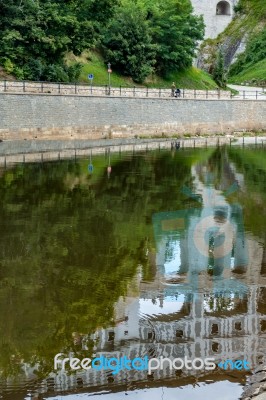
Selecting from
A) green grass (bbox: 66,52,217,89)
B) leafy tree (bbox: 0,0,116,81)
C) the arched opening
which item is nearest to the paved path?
green grass (bbox: 66,52,217,89)

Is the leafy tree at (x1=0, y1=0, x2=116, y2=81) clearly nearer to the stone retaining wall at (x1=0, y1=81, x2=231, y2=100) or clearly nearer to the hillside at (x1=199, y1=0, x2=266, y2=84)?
the stone retaining wall at (x1=0, y1=81, x2=231, y2=100)

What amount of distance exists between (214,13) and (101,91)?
39.9m

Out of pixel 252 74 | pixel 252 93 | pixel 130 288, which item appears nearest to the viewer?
pixel 130 288

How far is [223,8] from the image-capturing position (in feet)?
269

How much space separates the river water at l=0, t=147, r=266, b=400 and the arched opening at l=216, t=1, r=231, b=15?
6147cm

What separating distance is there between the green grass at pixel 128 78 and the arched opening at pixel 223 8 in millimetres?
23408

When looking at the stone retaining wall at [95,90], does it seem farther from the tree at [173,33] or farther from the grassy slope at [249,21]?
the grassy slope at [249,21]

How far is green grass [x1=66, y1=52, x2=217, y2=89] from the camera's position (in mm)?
49969

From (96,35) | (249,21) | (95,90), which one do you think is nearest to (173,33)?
(96,35)

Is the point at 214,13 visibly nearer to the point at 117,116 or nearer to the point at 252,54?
the point at 252,54

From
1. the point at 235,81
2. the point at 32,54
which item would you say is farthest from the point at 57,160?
the point at 235,81

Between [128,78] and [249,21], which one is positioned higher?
[249,21]

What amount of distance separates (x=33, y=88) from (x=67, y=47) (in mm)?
5256

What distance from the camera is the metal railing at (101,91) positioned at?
39.9 meters
